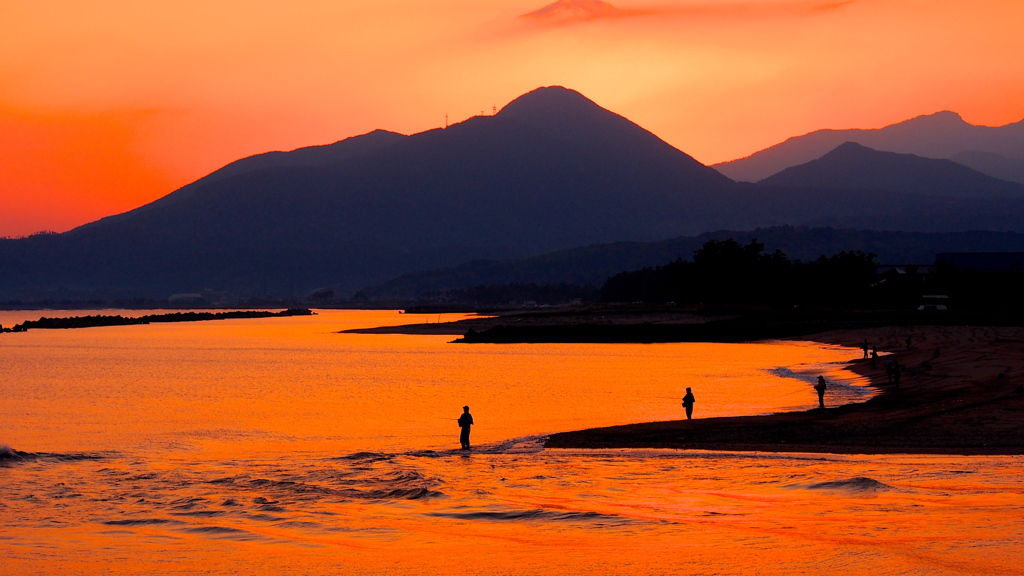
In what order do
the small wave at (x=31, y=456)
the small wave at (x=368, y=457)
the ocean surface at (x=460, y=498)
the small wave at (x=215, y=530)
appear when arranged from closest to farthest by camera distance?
the ocean surface at (x=460, y=498), the small wave at (x=215, y=530), the small wave at (x=368, y=457), the small wave at (x=31, y=456)

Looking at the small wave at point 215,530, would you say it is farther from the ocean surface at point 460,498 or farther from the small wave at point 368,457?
the small wave at point 368,457

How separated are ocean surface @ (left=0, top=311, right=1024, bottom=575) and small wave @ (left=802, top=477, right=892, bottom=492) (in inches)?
2.4

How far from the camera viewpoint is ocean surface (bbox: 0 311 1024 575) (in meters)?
16.9

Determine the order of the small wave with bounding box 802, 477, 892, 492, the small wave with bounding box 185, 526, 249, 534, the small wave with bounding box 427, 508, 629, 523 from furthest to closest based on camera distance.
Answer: the small wave with bounding box 802, 477, 892, 492
the small wave with bounding box 427, 508, 629, 523
the small wave with bounding box 185, 526, 249, 534

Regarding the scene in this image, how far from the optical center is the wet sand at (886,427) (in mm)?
26703

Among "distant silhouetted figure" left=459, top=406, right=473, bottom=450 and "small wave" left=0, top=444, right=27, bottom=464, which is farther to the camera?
"distant silhouetted figure" left=459, top=406, right=473, bottom=450

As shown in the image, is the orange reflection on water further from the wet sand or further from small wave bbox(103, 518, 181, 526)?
small wave bbox(103, 518, 181, 526)

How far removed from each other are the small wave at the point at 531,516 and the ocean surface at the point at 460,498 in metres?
0.06

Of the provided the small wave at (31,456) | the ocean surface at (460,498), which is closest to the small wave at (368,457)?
the ocean surface at (460,498)

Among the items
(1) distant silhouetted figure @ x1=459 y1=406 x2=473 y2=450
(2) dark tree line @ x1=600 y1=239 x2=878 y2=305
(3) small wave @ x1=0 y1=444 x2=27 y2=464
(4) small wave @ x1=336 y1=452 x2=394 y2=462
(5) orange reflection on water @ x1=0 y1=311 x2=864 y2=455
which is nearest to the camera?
(4) small wave @ x1=336 y1=452 x2=394 y2=462

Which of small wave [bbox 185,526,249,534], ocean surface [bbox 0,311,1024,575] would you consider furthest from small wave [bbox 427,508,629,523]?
small wave [bbox 185,526,249,534]

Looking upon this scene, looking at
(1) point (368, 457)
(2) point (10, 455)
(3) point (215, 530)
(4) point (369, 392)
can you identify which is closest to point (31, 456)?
(2) point (10, 455)

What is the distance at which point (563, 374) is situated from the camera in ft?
205

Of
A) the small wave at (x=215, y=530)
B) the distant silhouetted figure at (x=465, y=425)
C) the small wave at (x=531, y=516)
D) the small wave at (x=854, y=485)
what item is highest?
the distant silhouetted figure at (x=465, y=425)
